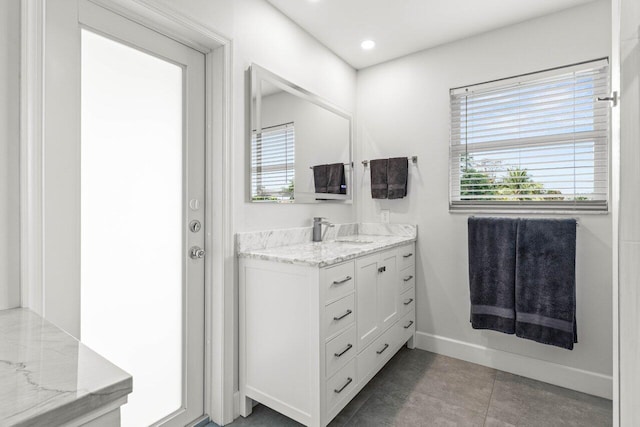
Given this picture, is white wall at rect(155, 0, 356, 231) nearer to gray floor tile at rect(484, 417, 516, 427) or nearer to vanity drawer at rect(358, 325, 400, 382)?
vanity drawer at rect(358, 325, 400, 382)

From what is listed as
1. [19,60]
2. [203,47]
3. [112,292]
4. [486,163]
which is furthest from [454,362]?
Answer: [19,60]

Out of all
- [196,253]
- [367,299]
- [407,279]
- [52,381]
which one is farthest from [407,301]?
[52,381]

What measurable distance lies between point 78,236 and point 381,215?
221 cm

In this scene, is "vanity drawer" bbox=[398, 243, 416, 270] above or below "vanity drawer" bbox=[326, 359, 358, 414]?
above

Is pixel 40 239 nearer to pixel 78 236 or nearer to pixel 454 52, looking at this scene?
pixel 78 236

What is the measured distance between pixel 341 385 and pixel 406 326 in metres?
1.01

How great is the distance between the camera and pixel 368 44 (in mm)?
2623

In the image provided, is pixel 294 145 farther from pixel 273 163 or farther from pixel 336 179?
pixel 336 179

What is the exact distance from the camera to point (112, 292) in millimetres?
1475

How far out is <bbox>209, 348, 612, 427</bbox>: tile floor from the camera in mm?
1817

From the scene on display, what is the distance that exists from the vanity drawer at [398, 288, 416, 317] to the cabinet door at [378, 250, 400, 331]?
103 millimetres

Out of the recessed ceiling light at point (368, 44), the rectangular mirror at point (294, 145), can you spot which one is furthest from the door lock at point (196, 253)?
the recessed ceiling light at point (368, 44)

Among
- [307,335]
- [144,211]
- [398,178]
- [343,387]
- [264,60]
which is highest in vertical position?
[264,60]

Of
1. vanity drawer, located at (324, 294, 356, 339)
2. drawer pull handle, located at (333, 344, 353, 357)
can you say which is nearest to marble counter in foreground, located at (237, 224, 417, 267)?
vanity drawer, located at (324, 294, 356, 339)
